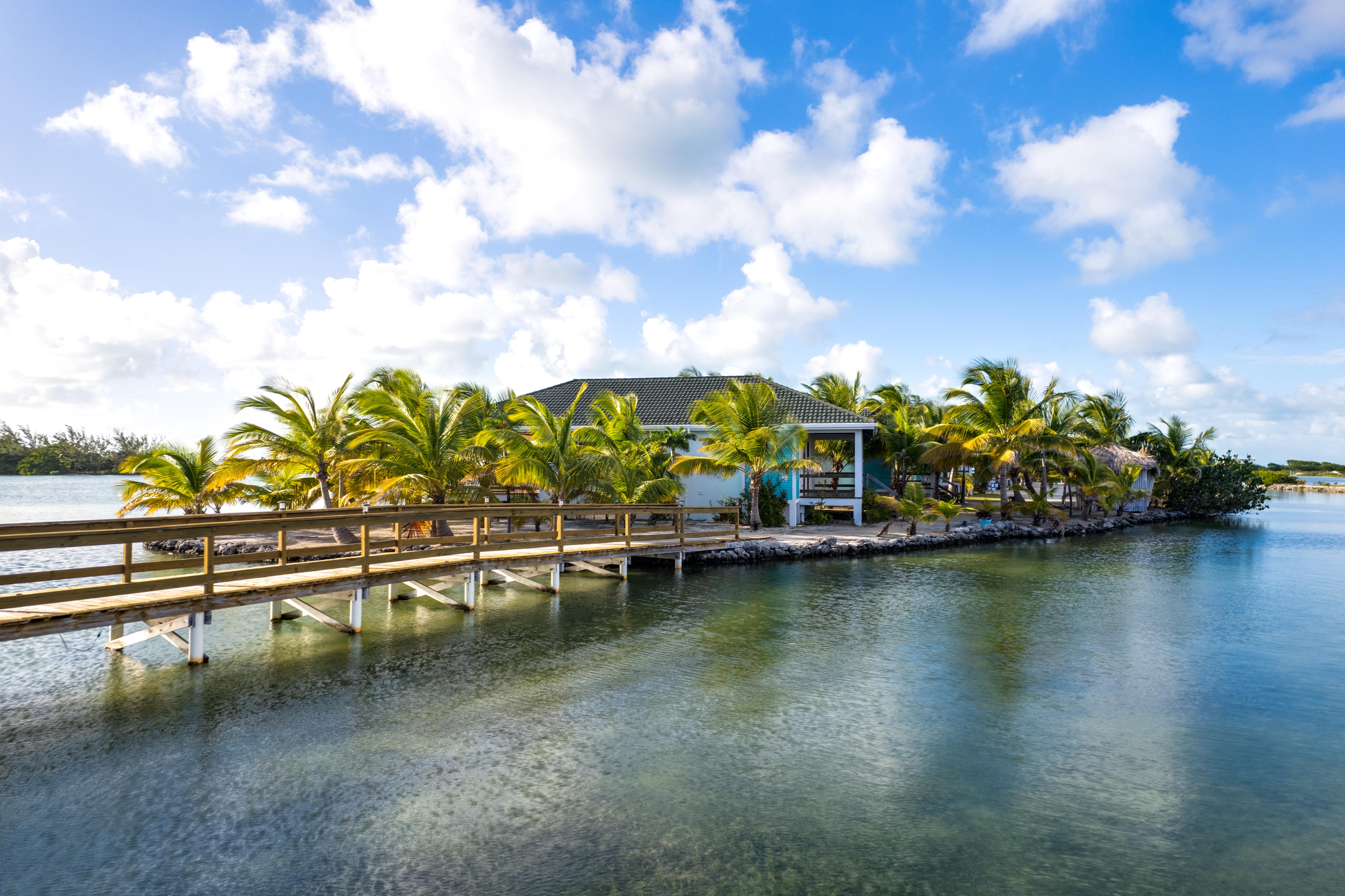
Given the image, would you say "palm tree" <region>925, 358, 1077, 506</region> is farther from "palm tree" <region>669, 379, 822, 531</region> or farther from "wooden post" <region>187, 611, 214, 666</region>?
"wooden post" <region>187, 611, 214, 666</region>

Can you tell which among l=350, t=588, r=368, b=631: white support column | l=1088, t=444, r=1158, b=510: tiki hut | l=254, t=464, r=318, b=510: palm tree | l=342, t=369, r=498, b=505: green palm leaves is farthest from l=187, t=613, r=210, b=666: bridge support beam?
l=1088, t=444, r=1158, b=510: tiki hut

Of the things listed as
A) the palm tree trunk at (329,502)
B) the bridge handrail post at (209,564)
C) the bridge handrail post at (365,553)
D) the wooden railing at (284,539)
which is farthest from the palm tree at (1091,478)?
the bridge handrail post at (209,564)

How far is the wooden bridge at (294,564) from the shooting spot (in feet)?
24.8

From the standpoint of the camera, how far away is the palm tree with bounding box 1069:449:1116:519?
99.2 ft

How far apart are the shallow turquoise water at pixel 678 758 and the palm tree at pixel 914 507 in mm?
10276

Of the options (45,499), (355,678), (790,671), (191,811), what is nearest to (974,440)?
(790,671)

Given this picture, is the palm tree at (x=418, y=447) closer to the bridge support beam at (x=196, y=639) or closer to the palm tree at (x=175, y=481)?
the palm tree at (x=175, y=481)

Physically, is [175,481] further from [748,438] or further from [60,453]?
[60,453]

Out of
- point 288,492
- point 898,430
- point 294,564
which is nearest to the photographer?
point 294,564

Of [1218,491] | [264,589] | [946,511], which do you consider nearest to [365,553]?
[264,589]

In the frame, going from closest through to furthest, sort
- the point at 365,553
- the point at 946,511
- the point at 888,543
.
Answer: the point at 365,553 < the point at 888,543 < the point at 946,511

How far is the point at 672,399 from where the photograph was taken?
26703 mm

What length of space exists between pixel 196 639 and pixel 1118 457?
36.4 m

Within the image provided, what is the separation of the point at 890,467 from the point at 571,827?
27733 mm
